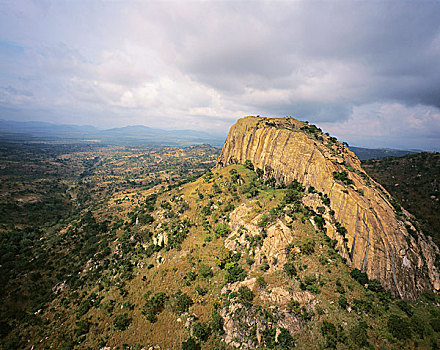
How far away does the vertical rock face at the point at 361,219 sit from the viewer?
30469 mm

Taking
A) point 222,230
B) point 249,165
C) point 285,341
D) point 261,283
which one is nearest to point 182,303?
point 261,283

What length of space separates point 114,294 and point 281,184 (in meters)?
51.6

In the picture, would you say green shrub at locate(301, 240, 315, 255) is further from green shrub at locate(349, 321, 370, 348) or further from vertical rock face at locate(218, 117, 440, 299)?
green shrub at locate(349, 321, 370, 348)

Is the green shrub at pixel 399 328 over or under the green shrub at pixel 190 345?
over

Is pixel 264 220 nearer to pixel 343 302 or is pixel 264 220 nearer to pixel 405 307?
pixel 343 302

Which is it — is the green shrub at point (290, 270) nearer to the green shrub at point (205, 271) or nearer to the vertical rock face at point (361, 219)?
the vertical rock face at point (361, 219)

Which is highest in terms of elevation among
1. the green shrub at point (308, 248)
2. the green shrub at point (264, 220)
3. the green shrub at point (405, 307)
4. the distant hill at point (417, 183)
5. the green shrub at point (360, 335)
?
the distant hill at point (417, 183)

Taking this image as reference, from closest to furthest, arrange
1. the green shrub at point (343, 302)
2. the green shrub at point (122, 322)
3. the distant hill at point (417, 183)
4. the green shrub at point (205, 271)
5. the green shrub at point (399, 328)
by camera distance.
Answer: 1. the green shrub at point (399, 328)
2. the green shrub at point (343, 302)
3. the green shrub at point (122, 322)
4. the green shrub at point (205, 271)
5. the distant hill at point (417, 183)

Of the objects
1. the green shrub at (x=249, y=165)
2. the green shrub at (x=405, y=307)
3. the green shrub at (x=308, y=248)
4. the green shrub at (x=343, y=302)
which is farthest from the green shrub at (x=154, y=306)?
the green shrub at (x=249, y=165)

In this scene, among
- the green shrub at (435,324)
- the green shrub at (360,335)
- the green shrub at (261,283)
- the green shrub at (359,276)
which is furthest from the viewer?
the green shrub at (261,283)

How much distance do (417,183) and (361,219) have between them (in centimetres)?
6199

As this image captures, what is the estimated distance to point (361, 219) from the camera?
3244cm

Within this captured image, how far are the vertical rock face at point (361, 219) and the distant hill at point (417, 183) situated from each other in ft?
66.2

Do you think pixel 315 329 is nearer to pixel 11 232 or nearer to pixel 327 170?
pixel 327 170
